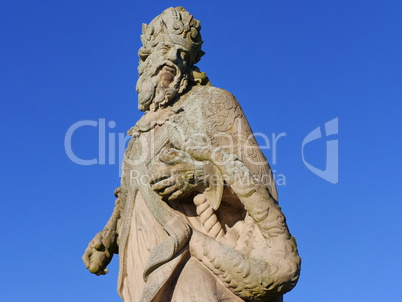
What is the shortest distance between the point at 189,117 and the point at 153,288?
70.2 inches

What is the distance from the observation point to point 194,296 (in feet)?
22.4

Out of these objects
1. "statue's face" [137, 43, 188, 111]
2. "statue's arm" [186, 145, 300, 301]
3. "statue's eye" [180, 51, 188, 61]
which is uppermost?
"statue's eye" [180, 51, 188, 61]

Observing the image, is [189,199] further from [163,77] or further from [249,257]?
[163,77]

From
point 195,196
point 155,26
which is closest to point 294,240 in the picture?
point 195,196

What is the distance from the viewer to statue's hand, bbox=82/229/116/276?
823cm

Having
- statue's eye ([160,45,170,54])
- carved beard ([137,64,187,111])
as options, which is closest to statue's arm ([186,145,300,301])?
carved beard ([137,64,187,111])

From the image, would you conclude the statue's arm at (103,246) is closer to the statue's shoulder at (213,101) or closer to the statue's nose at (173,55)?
the statue's shoulder at (213,101)

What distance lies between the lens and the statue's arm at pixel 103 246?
823 centimetres

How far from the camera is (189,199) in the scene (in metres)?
7.54

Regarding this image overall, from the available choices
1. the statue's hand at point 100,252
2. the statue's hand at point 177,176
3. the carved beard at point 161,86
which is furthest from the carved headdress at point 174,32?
the statue's hand at point 100,252

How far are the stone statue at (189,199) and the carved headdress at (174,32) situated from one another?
0.01m

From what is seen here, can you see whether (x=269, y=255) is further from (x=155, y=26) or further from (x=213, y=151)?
(x=155, y=26)

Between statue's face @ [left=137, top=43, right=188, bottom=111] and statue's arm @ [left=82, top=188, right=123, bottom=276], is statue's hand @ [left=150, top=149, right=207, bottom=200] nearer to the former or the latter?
statue's face @ [left=137, top=43, right=188, bottom=111]

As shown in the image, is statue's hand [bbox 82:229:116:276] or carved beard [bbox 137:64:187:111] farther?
statue's hand [bbox 82:229:116:276]
